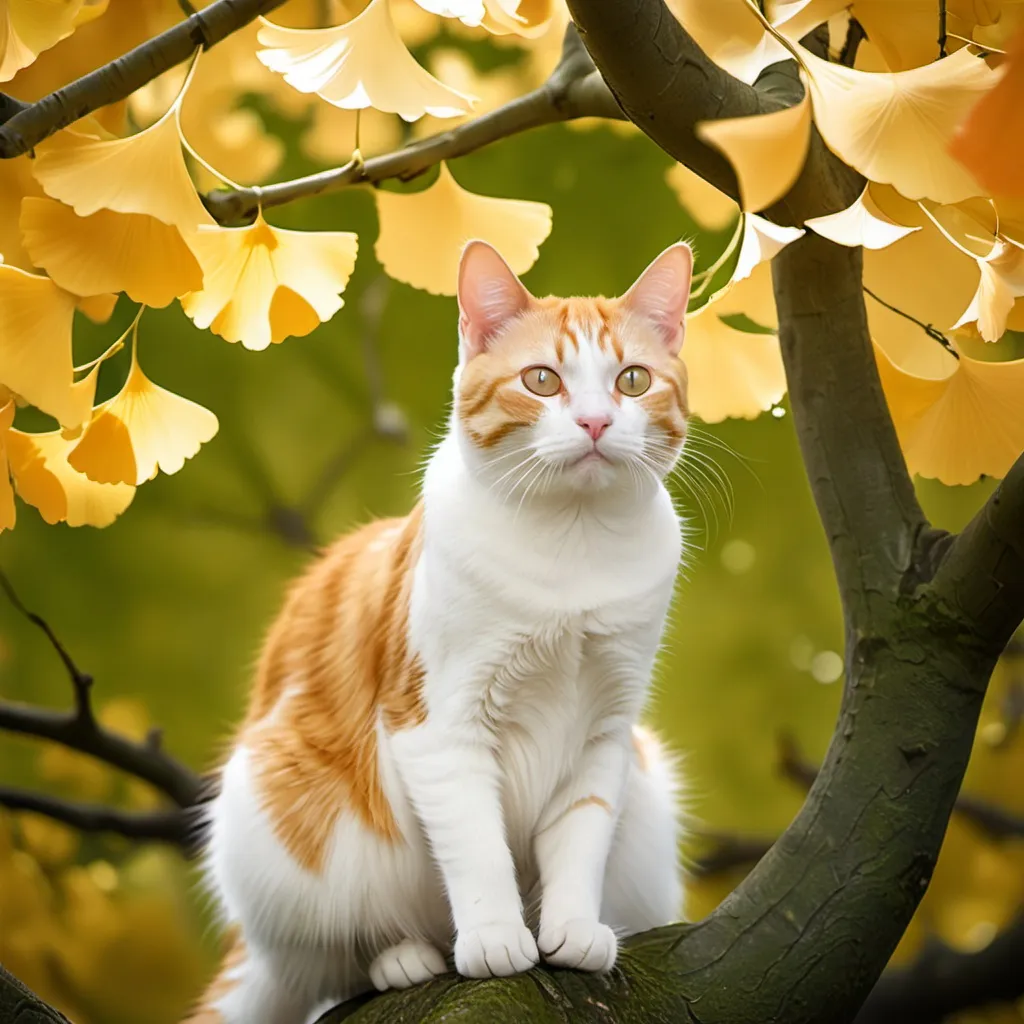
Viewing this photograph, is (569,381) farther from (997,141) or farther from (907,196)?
(997,141)

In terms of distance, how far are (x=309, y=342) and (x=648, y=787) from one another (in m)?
1.06

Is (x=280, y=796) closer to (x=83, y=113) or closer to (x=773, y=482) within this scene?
(x=83, y=113)

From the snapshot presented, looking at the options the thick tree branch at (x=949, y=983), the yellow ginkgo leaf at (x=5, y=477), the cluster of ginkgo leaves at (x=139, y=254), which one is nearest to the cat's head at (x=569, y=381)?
the cluster of ginkgo leaves at (x=139, y=254)

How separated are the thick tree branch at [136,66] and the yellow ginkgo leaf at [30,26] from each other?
1.9 inches

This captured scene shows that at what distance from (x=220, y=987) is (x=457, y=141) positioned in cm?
74

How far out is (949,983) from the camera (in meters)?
1.25

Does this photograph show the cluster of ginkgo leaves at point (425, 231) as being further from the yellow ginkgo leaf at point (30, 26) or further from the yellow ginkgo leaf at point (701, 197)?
the yellow ginkgo leaf at point (701, 197)

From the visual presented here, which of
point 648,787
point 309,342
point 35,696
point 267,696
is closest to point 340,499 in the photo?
point 309,342

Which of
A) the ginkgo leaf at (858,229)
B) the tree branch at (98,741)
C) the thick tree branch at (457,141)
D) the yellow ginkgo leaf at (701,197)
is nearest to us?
the ginkgo leaf at (858,229)

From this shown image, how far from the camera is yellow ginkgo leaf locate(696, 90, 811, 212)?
425mm

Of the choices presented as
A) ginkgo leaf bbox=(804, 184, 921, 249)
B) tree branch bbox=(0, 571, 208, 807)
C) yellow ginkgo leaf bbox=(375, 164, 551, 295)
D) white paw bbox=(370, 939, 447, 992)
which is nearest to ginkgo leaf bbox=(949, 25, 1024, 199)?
ginkgo leaf bbox=(804, 184, 921, 249)

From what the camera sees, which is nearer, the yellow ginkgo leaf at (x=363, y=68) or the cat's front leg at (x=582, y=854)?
the yellow ginkgo leaf at (x=363, y=68)

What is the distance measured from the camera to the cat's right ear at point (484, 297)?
853 mm

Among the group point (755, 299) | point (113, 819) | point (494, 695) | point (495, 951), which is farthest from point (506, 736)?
point (113, 819)
